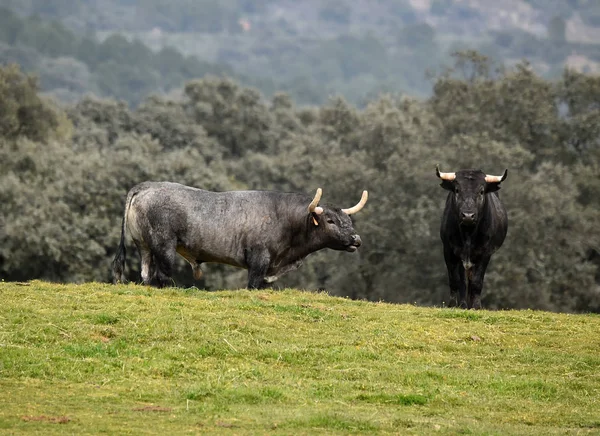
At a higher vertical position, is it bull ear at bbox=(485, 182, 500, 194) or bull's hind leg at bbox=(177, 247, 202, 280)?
bull ear at bbox=(485, 182, 500, 194)

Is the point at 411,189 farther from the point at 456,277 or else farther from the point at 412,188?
the point at 456,277

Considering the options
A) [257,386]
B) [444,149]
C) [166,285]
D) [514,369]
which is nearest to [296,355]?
[257,386]

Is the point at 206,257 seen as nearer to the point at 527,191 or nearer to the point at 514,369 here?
the point at 514,369

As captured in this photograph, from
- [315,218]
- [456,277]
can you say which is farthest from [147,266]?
[456,277]

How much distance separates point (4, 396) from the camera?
48.1 feet

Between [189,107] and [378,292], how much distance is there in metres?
54.2

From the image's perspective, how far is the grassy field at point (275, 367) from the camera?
→ 14.3 metres

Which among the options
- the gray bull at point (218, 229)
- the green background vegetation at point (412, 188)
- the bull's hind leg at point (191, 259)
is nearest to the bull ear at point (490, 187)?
the gray bull at point (218, 229)

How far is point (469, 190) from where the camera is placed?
2500cm

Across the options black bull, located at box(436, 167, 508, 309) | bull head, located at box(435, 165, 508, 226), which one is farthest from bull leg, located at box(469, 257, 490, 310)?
bull head, located at box(435, 165, 508, 226)

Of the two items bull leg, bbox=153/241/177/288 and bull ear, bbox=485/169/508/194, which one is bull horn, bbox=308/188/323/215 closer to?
bull leg, bbox=153/241/177/288

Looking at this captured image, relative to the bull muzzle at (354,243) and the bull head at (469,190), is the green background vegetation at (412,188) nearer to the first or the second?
the bull head at (469,190)

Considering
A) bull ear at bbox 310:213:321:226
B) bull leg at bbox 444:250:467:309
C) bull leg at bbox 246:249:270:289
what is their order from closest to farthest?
bull leg at bbox 246:249:270:289 < bull ear at bbox 310:213:321:226 < bull leg at bbox 444:250:467:309

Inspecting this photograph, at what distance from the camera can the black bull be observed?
82.0 feet
